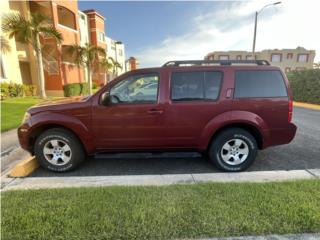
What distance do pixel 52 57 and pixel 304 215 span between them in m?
19.5

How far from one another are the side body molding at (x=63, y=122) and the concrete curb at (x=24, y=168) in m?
0.66

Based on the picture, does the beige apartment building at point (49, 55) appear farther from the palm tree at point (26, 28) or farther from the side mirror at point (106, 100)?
the side mirror at point (106, 100)

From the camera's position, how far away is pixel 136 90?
3844 mm

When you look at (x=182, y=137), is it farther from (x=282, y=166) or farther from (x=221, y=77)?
(x=282, y=166)

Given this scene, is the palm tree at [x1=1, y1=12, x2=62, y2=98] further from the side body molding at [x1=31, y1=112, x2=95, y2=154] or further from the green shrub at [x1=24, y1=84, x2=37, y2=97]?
the side body molding at [x1=31, y1=112, x2=95, y2=154]

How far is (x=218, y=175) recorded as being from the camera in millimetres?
3670

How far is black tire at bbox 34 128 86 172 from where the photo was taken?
3816 mm

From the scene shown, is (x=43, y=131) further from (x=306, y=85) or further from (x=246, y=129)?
(x=306, y=85)

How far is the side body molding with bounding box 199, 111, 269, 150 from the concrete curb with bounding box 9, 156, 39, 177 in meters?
3.26

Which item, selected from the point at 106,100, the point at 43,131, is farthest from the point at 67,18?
the point at 106,100

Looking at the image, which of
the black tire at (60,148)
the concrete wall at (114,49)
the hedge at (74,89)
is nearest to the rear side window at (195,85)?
the black tire at (60,148)

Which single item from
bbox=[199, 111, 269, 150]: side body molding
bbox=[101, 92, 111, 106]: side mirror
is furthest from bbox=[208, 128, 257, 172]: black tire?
bbox=[101, 92, 111, 106]: side mirror

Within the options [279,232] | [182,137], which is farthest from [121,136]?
[279,232]

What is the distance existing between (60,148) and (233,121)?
3205 millimetres
